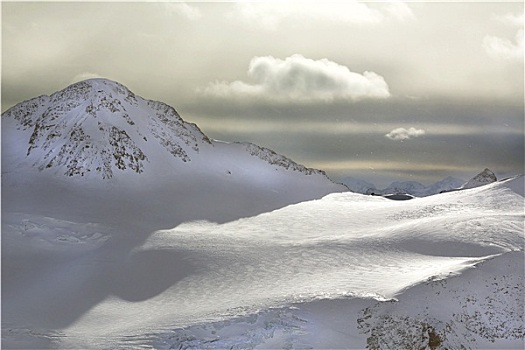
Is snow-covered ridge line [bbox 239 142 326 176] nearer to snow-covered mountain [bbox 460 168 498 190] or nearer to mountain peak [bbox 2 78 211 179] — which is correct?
mountain peak [bbox 2 78 211 179]

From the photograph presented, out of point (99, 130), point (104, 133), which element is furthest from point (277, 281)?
point (99, 130)

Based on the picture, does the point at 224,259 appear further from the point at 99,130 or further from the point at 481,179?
the point at 481,179

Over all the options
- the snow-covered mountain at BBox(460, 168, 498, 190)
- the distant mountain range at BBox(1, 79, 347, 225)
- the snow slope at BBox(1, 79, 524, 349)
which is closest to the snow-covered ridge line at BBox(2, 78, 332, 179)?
the distant mountain range at BBox(1, 79, 347, 225)

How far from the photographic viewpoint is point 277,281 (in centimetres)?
2634

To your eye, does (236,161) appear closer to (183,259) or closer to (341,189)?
(341,189)

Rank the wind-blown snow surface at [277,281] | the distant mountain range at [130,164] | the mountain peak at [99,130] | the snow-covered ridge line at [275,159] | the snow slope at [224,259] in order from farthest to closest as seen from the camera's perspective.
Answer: the snow-covered ridge line at [275,159] → the mountain peak at [99,130] → the distant mountain range at [130,164] → the snow slope at [224,259] → the wind-blown snow surface at [277,281]

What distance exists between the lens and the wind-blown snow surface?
20.8m

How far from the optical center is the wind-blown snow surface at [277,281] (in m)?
20.8

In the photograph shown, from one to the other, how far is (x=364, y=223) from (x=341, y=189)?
2719 centimetres

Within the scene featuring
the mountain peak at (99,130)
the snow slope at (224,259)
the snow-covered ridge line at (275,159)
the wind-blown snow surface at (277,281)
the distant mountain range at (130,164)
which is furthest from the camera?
the snow-covered ridge line at (275,159)

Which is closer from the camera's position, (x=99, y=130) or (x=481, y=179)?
(x=99, y=130)

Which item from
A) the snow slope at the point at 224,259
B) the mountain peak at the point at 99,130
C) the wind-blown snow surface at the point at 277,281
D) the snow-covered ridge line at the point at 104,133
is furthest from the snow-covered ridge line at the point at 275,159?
the wind-blown snow surface at the point at 277,281

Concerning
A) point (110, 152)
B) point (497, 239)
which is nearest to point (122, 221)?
point (110, 152)

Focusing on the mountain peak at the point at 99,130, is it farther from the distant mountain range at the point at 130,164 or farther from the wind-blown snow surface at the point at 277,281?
the wind-blown snow surface at the point at 277,281
